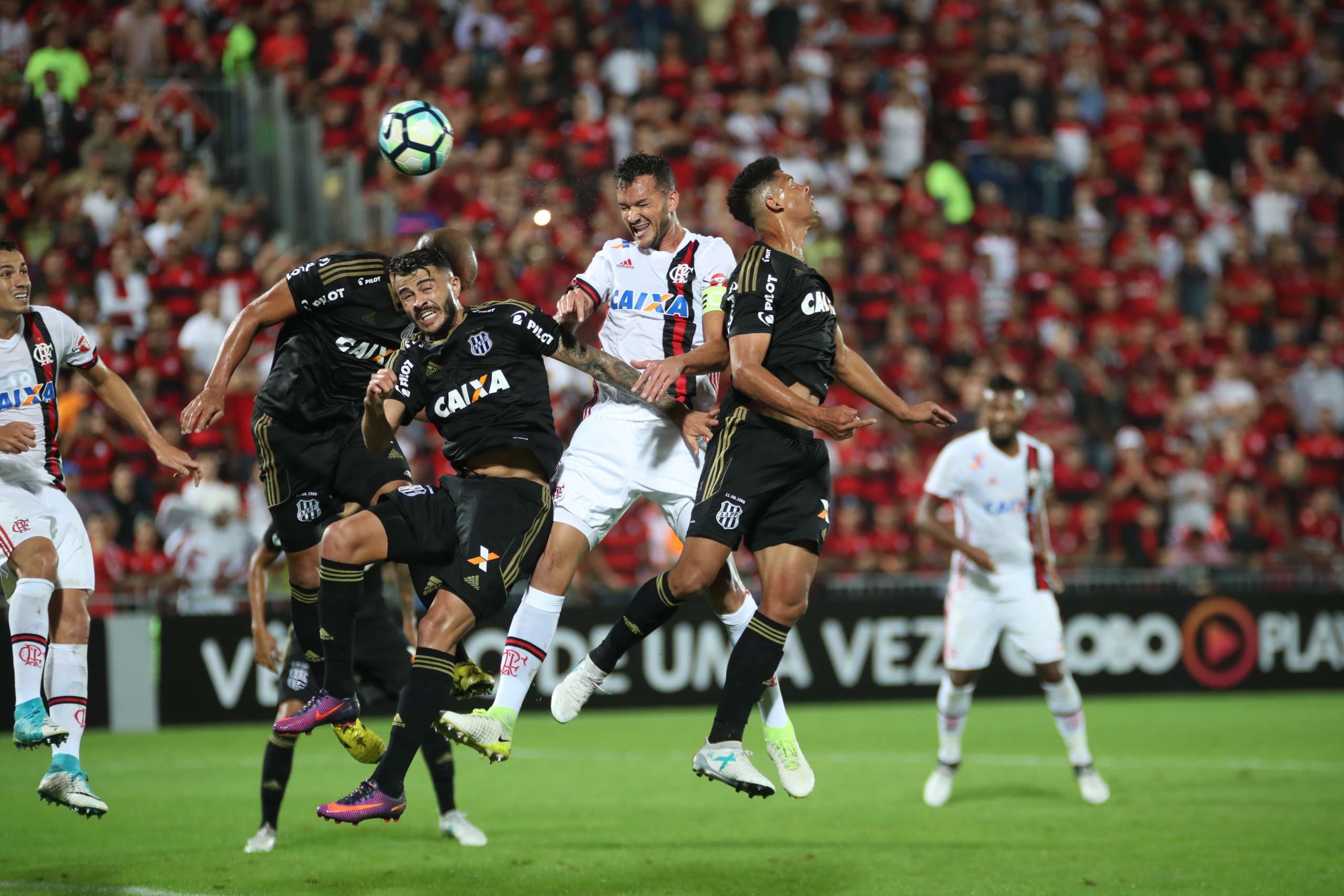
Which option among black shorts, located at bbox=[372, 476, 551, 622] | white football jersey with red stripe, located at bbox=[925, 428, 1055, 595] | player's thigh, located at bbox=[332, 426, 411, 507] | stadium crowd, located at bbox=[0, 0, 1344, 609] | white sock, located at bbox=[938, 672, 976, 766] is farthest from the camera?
→ stadium crowd, located at bbox=[0, 0, 1344, 609]

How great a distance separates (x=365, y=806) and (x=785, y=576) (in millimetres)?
2061

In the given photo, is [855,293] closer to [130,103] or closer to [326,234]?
[326,234]

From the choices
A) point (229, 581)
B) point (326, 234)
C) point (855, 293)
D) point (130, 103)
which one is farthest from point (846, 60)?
point (229, 581)

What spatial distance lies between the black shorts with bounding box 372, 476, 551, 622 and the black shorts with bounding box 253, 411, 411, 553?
1064mm

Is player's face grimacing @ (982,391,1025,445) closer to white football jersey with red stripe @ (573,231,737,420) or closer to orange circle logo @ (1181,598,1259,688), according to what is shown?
white football jersey with red stripe @ (573,231,737,420)

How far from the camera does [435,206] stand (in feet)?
58.1

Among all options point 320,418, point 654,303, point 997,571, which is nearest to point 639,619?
point 654,303

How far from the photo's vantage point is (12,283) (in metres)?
7.45

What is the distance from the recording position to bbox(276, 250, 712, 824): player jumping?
7.14m

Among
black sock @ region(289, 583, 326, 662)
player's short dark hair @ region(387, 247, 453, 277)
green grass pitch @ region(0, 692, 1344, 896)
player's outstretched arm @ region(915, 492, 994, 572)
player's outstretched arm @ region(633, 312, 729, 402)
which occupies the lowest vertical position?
green grass pitch @ region(0, 692, 1344, 896)

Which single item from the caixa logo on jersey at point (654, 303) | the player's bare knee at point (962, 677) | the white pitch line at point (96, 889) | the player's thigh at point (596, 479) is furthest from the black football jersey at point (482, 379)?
the player's bare knee at point (962, 677)

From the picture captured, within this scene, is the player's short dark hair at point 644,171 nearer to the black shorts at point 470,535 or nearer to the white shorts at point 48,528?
the black shorts at point 470,535

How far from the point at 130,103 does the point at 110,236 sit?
5.83 feet

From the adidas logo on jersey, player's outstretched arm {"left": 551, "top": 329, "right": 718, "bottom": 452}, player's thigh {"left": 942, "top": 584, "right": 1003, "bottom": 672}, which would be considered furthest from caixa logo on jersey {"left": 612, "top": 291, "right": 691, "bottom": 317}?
player's thigh {"left": 942, "top": 584, "right": 1003, "bottom": 672}
